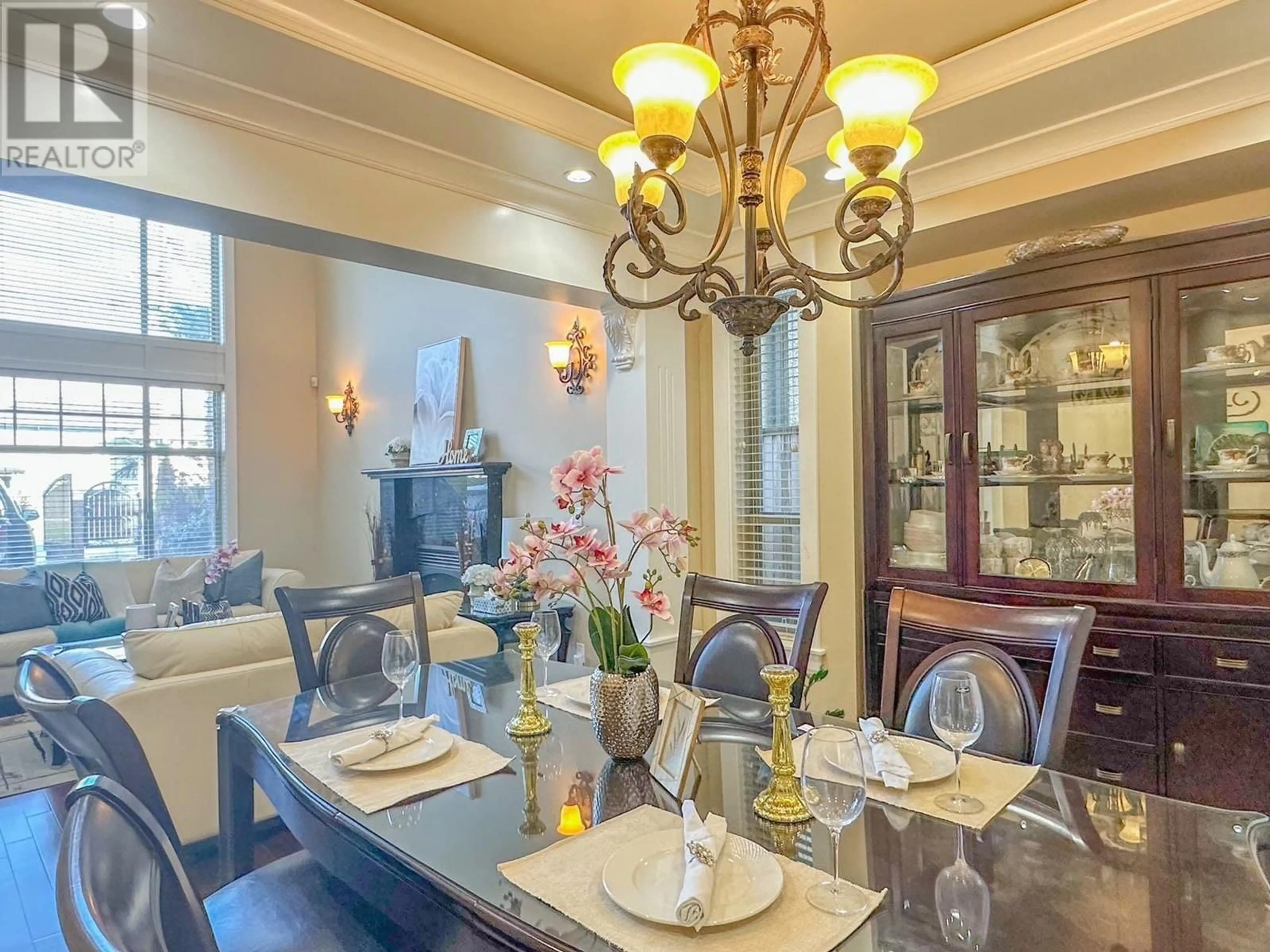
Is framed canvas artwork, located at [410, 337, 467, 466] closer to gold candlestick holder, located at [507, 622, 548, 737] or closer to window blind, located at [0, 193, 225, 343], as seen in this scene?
window blind, located at [0, 193, 225, 343]

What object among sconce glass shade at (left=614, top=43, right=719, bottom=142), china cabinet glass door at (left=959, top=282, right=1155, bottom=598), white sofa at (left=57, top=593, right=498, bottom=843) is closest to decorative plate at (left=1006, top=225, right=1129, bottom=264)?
china cabinet glass door at (left=959, top=282, right=1155, bottom=598)

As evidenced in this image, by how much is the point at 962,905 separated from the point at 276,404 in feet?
25.0

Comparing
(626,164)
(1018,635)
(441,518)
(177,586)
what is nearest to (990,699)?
(1018,635)

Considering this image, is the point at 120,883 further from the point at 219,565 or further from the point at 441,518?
the point at 219,565

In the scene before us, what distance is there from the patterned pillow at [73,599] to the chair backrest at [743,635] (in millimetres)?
5038

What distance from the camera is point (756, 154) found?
1633 millimetres

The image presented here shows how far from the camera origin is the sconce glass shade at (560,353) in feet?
14.3

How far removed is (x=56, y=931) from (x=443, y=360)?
4.05 m

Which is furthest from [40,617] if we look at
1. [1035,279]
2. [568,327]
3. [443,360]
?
[1035,279]

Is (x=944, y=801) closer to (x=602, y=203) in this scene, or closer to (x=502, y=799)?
(x=502, y=799)

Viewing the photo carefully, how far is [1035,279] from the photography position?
2.55 metres

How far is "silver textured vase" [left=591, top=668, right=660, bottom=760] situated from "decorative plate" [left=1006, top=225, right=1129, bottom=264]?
7.09ft

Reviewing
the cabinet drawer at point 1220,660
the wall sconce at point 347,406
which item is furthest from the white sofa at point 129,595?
the cabinet drawer at point 1220,660

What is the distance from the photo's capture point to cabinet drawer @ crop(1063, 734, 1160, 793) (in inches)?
88.1
